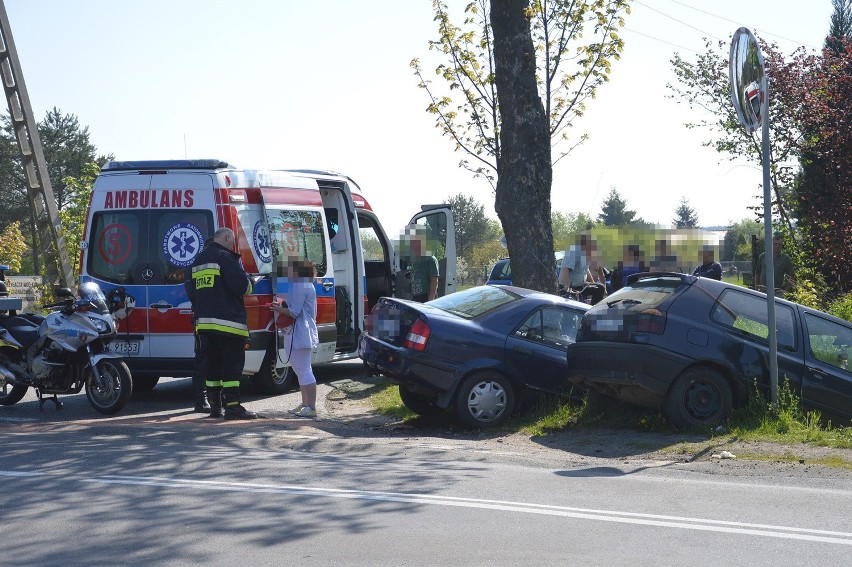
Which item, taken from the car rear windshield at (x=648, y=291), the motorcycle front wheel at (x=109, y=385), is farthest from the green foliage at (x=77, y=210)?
the car rear windshield at (x=648, y=291)

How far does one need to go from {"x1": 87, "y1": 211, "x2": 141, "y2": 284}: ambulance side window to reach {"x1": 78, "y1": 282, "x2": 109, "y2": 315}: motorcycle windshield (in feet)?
2.22

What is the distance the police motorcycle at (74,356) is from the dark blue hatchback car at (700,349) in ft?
15.9

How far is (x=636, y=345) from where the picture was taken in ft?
31.7

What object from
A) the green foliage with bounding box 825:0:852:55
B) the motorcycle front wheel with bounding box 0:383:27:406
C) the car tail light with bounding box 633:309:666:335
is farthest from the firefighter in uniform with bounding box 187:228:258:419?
the green foliage with bounding box 825:0:852:55

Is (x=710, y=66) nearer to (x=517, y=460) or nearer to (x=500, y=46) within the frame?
(x=500, y=46)

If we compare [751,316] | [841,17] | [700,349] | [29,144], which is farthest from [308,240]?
[841,17]

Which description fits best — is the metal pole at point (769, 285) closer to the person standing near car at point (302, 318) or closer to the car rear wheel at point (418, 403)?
the car rear wheel at point (418, 403)

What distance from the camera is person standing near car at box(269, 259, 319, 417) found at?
11234 millimetres

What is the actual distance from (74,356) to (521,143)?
609cm

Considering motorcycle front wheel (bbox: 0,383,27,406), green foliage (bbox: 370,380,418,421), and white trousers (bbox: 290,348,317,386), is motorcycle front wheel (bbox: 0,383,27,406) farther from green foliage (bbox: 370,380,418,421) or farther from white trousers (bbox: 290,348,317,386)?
green foliage (bbox: 370,380,418,421)

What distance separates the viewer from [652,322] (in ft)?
31.8

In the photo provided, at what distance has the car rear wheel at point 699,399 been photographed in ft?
31.6

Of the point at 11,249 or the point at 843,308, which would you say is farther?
the point at 11,249

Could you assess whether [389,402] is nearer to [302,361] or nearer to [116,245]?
[302,361]
